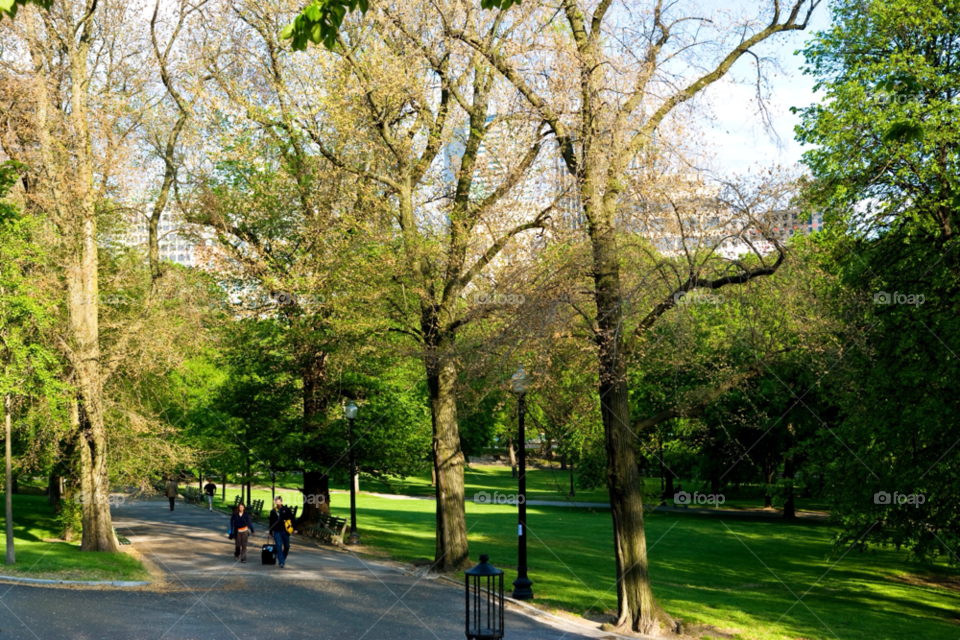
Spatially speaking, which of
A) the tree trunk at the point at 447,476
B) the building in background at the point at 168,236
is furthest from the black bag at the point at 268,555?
the building in background at the point at 168,236

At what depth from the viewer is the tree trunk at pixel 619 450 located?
14367mm

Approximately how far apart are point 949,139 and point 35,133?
2131 centimetres

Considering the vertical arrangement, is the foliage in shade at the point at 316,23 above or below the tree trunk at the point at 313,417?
above

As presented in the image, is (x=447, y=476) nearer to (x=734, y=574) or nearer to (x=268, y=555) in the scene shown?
(x=268, y=555)

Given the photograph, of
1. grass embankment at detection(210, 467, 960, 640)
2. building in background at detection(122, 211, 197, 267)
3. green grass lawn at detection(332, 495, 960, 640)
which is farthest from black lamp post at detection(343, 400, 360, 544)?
building in background at detection(122, 211, 197, 267)

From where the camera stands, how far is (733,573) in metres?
26.7

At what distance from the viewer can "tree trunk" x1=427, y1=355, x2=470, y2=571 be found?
65.5ft

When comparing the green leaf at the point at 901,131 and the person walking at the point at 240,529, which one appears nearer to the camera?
the green leaf at the point at 901,131

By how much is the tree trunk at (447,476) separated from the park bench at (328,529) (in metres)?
6.54

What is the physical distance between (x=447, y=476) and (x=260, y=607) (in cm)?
616

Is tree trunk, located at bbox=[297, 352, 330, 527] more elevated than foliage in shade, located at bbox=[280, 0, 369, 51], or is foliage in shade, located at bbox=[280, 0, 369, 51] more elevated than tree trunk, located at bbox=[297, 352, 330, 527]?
foliage in shade, located at bbox=[280, 0, 369, 51]

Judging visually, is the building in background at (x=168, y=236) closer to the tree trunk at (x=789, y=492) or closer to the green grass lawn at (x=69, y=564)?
the green grass lawn at (x=69, y=564)

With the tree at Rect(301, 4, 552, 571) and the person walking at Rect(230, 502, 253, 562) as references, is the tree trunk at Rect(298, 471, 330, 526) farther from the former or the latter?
the tree at Rect(301, 4, 552, 571)

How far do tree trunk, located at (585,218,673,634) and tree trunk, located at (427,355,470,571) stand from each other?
583 centimetres
